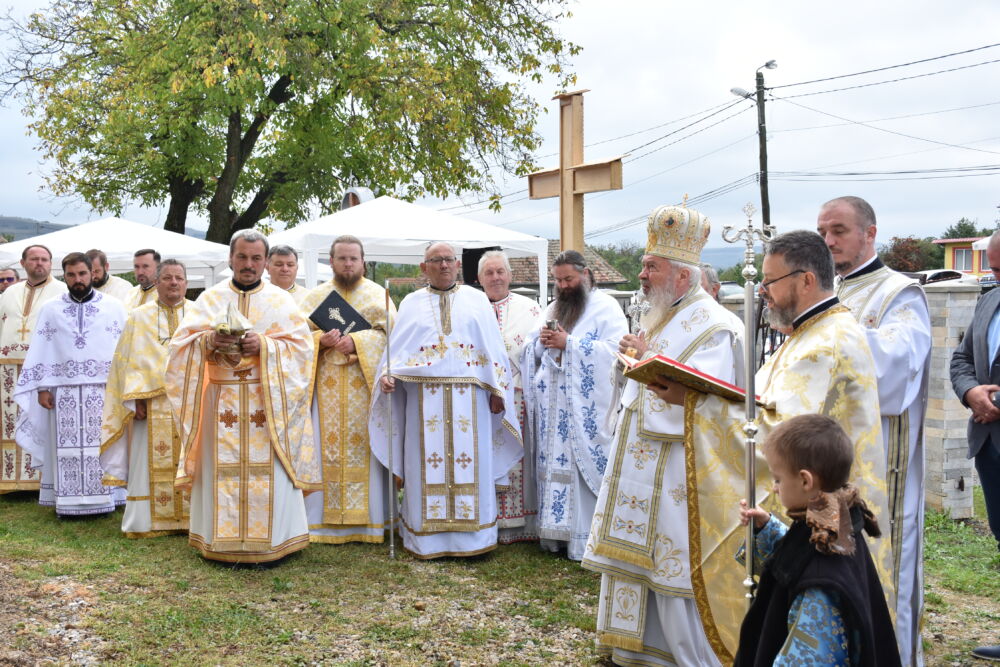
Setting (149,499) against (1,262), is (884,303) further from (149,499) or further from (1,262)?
(1,262)

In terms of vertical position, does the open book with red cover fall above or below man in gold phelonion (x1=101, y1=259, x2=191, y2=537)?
above

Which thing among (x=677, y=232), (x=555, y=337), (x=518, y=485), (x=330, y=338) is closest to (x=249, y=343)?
(x=330, y=338)

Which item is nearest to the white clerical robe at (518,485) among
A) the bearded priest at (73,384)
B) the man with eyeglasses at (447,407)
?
the man with eyeglasses at (447,407)

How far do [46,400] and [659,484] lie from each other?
5.34 m

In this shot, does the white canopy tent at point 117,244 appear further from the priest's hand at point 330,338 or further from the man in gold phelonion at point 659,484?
the man in gold phelonion at point 659,484

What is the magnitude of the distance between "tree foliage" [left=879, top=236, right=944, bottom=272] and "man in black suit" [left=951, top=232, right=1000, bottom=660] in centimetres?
3826

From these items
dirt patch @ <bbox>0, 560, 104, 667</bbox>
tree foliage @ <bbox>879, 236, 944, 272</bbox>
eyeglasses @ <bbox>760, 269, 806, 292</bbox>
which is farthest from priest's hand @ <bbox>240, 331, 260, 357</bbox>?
tree foliage @ <bbox>879, 236, 944, 272</bbox>

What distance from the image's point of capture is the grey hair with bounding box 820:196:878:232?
148 inches

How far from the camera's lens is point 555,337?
5969mm

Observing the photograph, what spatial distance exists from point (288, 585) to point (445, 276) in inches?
88.7

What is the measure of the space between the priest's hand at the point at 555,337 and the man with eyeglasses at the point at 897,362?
2.36 m

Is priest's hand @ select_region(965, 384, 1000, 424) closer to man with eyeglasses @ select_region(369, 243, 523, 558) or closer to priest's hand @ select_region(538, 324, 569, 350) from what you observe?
priest's hand @ select_region(538, 324, 569, 350)

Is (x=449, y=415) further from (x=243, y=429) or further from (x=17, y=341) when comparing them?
(x=17, y=341)

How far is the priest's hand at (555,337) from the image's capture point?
596 cm
